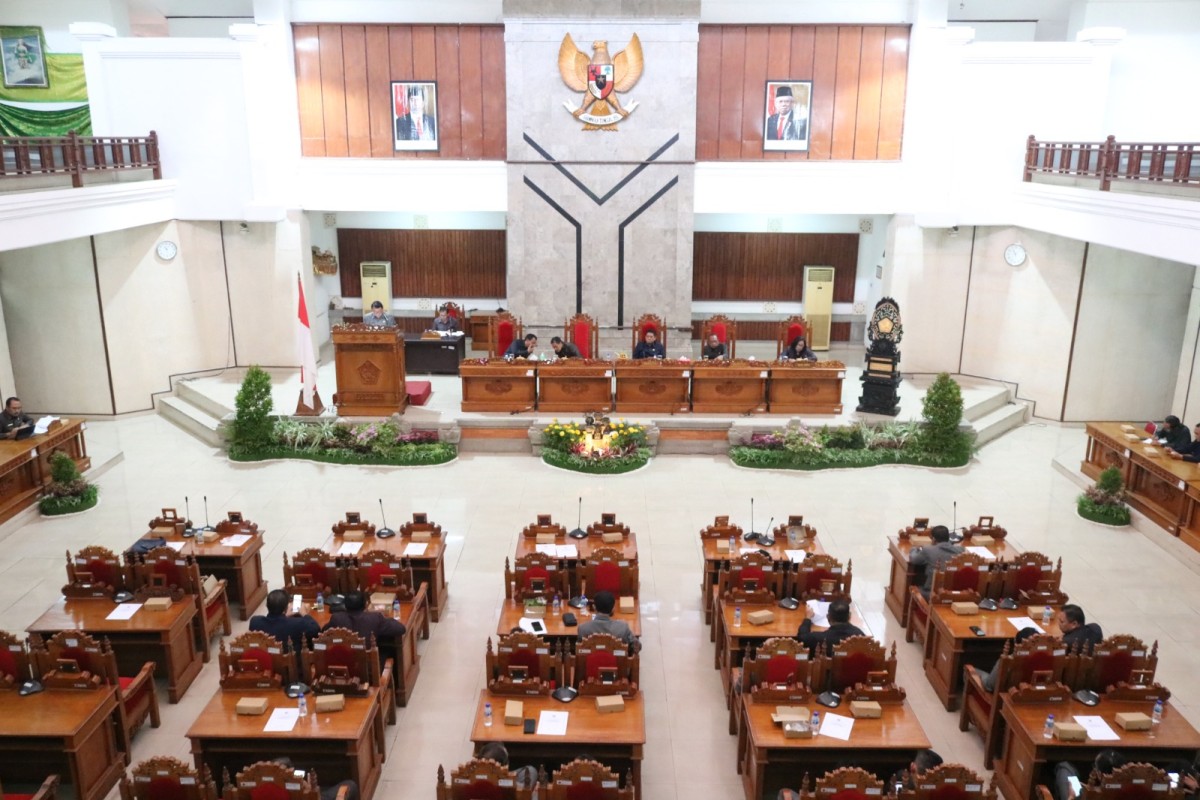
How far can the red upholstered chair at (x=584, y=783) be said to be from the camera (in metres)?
5.35

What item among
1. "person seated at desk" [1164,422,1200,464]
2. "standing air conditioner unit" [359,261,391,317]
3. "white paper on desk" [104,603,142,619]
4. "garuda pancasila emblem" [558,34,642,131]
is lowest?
"white paper on desk" [104,603,142,619]

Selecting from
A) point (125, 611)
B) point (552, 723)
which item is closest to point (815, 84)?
point (552, 723)

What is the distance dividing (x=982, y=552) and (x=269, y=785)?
670 cm

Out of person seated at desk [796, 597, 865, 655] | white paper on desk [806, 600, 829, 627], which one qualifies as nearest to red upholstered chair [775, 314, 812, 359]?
white paper on desk [806, 600, 829, 627]

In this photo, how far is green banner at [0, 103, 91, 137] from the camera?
17.7 meters

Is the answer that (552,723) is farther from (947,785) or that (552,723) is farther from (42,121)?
(42,121)

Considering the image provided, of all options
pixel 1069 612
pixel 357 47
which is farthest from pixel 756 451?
pixel 357 47

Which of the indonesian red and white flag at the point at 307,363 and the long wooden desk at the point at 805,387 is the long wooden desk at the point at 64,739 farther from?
the long wooden desk at the point at 805,387

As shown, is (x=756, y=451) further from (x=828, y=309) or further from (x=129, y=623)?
(x=129, y=623)

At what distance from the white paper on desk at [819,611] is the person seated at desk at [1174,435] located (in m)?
6.24

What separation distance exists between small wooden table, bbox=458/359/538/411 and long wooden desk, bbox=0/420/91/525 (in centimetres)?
539

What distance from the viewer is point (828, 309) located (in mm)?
19234

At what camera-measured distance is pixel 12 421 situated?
12.0 meters

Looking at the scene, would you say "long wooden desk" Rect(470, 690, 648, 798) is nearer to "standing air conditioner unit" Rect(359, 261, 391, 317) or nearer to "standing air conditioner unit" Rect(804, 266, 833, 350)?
"standing air conditioner unit" Rect(804, 266, 833, 350)
